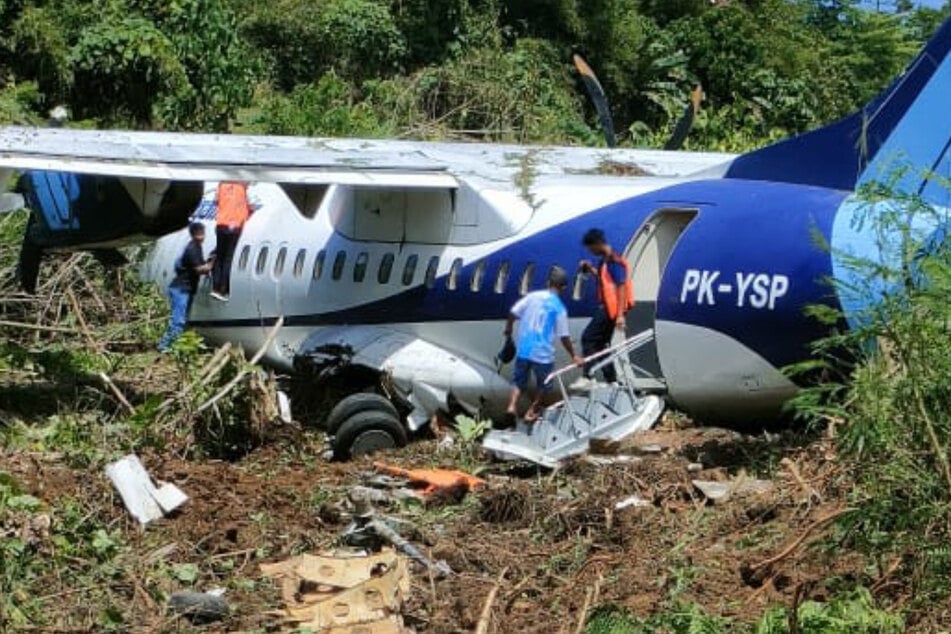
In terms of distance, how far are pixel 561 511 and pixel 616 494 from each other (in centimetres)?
63

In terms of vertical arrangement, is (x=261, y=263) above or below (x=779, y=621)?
below

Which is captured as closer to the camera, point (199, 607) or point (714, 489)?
point (199, 607)

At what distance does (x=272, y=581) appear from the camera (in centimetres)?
902

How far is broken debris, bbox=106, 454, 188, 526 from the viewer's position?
1029 cm

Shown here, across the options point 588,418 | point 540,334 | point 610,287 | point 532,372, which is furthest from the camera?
point 532,372

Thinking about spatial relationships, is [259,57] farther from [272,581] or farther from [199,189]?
[272,581]

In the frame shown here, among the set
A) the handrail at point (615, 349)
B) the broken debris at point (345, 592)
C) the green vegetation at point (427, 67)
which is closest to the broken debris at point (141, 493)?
the broken debris at point (345, 592)

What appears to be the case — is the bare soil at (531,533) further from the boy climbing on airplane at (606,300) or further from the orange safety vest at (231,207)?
the orange safety vest at (231,207)

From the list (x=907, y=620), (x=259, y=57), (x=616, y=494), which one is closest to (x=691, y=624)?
(x=907, y=620)

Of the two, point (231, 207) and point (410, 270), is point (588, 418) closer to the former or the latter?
point (410, 270)

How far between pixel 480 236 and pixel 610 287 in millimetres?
1916

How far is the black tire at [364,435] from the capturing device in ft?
43.6

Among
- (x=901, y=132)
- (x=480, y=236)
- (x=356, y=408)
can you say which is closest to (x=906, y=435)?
(x=901, y=132)

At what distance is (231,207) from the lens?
1731 cm
